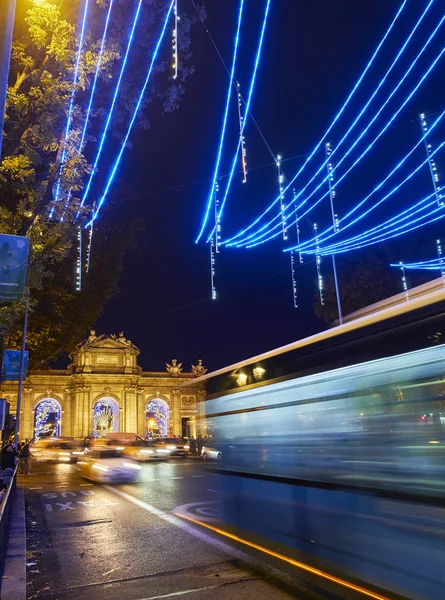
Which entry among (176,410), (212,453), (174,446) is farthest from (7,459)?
(176,410)

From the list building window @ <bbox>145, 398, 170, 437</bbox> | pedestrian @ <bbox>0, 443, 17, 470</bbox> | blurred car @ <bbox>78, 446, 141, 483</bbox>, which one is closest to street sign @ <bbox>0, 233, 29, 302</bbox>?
blurred car @ <bbox>78, 446, 141, 483</bbox>

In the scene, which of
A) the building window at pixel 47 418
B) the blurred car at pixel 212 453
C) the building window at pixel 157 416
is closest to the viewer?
the blurred car at pixel 212 453

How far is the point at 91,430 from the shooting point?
2232 inches

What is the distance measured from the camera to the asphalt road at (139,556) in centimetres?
502

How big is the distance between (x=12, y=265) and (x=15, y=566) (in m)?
4.07

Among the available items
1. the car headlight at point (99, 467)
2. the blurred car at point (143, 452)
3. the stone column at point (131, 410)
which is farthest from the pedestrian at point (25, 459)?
the stone column at point (131, 410)

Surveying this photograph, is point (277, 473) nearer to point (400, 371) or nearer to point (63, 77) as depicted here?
point (400, 371)

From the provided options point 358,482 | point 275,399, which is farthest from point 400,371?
point 275,399

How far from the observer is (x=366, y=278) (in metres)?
21.9

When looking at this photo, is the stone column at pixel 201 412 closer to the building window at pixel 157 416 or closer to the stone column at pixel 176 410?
the stone column at pixel 176 410

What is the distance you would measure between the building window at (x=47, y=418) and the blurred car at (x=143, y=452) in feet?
102

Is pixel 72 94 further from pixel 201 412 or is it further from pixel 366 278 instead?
pixel 366 278

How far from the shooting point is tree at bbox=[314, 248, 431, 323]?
21339 mm

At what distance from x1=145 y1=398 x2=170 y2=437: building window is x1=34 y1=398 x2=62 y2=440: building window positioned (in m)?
11.0
